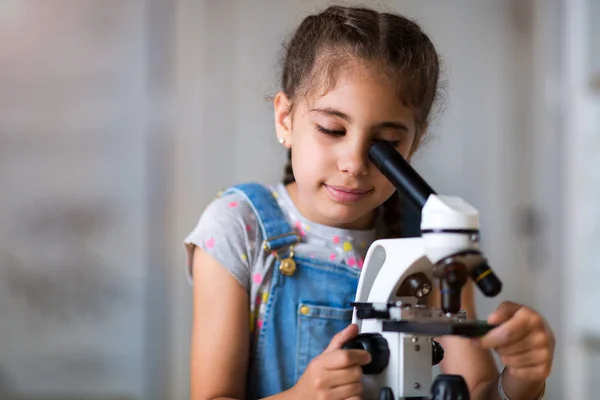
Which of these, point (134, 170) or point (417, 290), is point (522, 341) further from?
point (134, 170)

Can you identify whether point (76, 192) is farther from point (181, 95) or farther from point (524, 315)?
point (524, 315)

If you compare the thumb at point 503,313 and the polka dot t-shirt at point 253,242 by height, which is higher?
the polka dot t-shirt at point 253,242

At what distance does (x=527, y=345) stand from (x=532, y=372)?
0.05m

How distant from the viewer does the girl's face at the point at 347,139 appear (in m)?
0.98

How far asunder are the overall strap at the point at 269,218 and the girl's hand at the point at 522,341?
41 centimetres

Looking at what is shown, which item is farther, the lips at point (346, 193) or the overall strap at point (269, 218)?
the overall strap at point (269, 218)

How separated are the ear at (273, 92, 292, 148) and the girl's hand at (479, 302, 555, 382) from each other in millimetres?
445

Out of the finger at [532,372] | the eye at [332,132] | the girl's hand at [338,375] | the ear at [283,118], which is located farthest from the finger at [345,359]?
the ear at [283,118]

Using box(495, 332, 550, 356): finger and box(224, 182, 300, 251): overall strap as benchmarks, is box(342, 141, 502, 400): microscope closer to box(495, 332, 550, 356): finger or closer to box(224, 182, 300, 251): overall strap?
box(495, 332, 550, 356): finger

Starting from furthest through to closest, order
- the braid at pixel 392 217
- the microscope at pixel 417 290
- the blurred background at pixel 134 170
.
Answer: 1. the blurred background at pixel 134 170
2. the braid at pixel 392 217
3. the microscope at pixel 417 290

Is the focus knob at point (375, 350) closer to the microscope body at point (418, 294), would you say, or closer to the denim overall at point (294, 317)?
the microscope body at point (418, 294)

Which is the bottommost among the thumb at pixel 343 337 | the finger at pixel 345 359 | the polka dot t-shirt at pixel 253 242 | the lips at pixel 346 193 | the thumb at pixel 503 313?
the finger at pixel 345 359

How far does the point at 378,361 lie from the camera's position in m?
0.81

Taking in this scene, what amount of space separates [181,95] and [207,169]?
26cm
